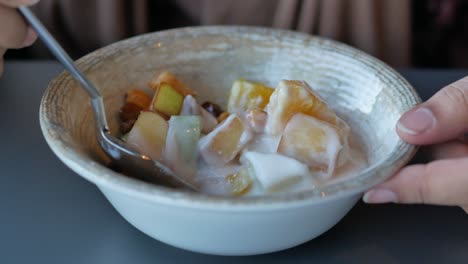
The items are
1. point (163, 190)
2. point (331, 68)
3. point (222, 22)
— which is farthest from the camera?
point (222, 22)

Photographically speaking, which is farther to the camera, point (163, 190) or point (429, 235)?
point (429, 235)

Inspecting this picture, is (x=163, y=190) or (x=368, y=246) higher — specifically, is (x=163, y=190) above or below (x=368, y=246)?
above

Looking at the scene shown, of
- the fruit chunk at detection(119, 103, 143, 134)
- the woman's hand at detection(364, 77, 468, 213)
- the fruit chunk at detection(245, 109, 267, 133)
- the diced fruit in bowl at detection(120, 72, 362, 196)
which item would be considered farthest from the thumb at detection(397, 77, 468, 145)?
the fruit chunk at detection(119, 103, 143, 134)

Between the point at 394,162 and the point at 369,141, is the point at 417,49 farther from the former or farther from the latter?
A: the point at 394,162

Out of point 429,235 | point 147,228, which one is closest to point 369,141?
point 429,235

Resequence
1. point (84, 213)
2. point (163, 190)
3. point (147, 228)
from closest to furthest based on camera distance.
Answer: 1. point (163, 190)
2. point (147, 228)
3. point (84, 213)

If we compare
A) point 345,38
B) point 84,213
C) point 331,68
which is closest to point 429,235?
point 331,68

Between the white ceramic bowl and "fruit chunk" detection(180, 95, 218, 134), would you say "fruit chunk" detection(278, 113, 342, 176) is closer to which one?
the white ceramic bowl
